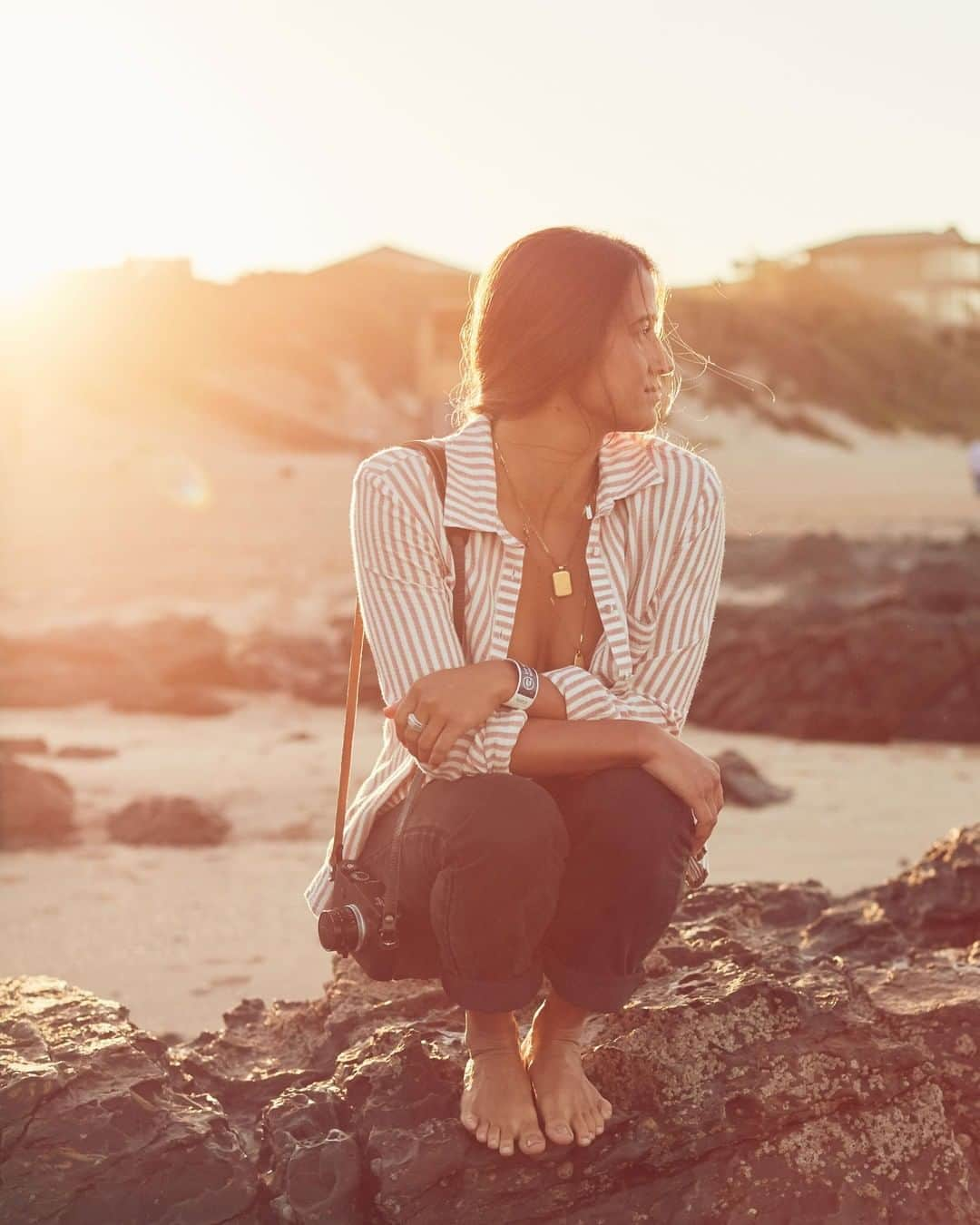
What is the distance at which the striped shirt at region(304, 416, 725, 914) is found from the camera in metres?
2.56

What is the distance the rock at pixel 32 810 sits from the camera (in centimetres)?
602

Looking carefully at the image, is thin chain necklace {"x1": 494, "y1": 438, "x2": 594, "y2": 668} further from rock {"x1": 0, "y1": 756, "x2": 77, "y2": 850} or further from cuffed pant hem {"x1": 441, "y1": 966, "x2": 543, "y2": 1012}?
rock {"x1": 0, "y1": 756, "x2": 77, "y2": 850}

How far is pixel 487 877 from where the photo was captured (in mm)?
2328

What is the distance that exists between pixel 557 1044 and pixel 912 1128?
0.55 m

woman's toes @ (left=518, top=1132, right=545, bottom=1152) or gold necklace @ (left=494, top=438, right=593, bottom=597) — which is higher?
gold necklace @ (left=494, top=438, right=593, bottom=597)

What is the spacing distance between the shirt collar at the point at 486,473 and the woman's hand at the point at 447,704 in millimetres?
251

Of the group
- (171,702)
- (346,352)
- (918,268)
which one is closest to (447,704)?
(171,702)

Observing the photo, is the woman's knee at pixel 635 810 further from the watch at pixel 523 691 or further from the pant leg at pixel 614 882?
the watch at pixel 523 691

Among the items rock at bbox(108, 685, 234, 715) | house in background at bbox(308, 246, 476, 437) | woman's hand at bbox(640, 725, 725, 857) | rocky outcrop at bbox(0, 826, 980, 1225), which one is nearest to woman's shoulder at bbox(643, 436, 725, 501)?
woman's hand at bbox(640, 725, 725, 857)

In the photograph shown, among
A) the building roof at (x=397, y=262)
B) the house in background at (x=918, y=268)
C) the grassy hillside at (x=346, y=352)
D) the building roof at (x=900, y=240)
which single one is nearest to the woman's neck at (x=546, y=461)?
the grassy hillside at (x=346, y=352)

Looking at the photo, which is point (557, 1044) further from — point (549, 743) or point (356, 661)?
point (356, 661)

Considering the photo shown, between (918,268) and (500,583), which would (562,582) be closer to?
(500,583)

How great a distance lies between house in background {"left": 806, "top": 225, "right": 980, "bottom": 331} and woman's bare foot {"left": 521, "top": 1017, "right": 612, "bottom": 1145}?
56068 mm

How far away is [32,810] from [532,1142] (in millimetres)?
4093
